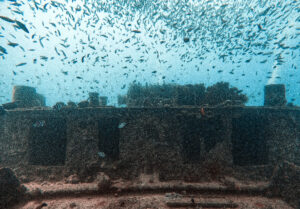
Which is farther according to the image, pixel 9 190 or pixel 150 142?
pixel 150 142

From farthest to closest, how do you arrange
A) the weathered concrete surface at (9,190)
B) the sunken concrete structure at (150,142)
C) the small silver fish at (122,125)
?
the small silver fish at (122,125)
the sunken concrete structure at (150,142)
the weathered concrete surface at (9,190)

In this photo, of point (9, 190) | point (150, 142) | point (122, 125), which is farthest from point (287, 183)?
point (9, 190)

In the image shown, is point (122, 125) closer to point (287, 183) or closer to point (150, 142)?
point (150, 142)

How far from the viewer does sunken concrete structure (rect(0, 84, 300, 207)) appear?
845 centimetres

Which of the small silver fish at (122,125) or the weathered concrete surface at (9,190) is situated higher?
the small silver fish at (122,125)

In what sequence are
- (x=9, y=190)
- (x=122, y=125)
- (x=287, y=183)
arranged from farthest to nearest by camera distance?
(x=122, y=125) → (x=287, y=183) → (x=9, y=190)

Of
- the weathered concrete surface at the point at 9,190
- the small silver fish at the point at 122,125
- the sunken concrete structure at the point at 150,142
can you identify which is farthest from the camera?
the small silver fish at the point at 122,125

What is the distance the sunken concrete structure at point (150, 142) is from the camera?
8453mm

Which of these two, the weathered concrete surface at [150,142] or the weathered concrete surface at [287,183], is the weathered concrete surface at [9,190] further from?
the weathered concrete surface at [287,183]

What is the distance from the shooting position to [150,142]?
870 cm

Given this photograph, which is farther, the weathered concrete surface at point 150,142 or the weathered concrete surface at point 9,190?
the weathered concrete surface at point 150,142

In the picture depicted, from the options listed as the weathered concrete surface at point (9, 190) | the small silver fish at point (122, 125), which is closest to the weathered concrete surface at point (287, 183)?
the small silver fish at point (122, 125)

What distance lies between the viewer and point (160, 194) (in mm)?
6930

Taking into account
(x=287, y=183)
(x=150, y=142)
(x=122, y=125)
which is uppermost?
(x=122, y=125)
